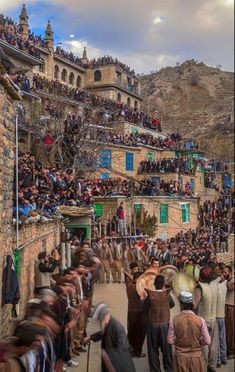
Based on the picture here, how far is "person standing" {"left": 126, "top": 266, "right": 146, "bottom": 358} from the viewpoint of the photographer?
280 inches

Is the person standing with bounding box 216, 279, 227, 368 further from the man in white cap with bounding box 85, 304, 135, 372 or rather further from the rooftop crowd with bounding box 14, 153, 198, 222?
the rooftop crowd with bounding box 14, 153, 198, 222

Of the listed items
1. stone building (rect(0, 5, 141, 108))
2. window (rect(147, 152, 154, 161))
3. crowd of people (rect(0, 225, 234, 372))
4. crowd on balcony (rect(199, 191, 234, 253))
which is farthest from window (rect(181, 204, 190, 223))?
stone building (rect(0, 5, 141, 108))

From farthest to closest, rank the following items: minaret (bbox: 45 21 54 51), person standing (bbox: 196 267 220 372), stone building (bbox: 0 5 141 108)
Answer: person standing (bbox: 196 267 220 372) → stone building (bbox: 0 5 141 108) → minaret (bbox: 45 21 54 51)

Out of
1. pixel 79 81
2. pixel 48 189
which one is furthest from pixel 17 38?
pixel 48 189

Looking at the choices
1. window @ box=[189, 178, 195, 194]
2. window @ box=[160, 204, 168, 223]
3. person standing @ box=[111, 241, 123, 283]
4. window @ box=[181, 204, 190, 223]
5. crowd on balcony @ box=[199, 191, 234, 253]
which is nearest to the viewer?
person standing @ box=[111, 241, 123, 283]

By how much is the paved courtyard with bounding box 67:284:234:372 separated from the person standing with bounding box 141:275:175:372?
1.19 feet

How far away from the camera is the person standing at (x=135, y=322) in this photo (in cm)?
712

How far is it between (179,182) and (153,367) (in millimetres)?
18999

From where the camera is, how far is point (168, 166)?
2523 centimetres

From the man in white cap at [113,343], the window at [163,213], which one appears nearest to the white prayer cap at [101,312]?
the man in white cap at [113,343]

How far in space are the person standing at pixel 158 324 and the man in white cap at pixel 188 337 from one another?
0.95 m

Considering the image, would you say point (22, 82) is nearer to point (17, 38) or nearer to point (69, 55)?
point (69, 55)

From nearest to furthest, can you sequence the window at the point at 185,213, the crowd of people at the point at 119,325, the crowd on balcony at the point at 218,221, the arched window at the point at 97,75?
the crowd of people at the point at 119,325 < the arched window at the point at 97,75 < the crowd on balcony at the point at 218,221 < the window at the point at 185,213

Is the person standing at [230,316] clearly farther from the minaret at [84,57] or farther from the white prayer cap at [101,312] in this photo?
the minaret at [84,57]
